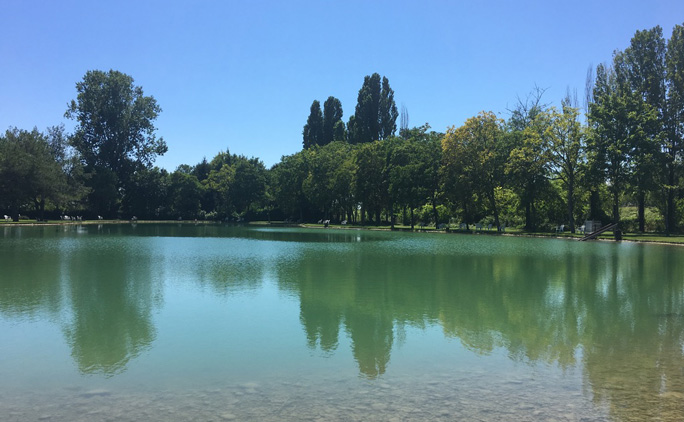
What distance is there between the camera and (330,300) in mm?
10836

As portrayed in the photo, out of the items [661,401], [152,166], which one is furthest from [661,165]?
[152,166]

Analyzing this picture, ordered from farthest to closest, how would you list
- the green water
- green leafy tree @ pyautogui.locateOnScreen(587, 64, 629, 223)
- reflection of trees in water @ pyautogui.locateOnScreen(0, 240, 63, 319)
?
green leafy tree @ pyautogui.locateOnScreen(587, 64, 629, 223) → reflection of trees in water @ pyautogui.locateOnScreen(0, 240, 63, 319) → the green water

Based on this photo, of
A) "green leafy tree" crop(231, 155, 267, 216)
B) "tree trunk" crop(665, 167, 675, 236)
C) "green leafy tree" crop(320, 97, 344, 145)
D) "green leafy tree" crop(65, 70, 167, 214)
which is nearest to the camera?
"tree trunk" crop(665, 167, 675, 236)

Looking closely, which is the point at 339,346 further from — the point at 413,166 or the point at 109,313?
the point at 413,166

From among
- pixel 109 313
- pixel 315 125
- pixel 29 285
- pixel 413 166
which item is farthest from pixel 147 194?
pixel 109 313

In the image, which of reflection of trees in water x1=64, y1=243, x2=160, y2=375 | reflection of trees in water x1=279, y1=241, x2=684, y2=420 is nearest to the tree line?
reflection of trees in water x1=279, y1=241, x2=684, y2=420

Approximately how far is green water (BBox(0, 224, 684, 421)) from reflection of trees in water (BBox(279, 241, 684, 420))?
0.05 m

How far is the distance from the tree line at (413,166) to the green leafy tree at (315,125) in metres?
0.18

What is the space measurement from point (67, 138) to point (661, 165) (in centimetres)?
7291

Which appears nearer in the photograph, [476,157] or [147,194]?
[476,157]

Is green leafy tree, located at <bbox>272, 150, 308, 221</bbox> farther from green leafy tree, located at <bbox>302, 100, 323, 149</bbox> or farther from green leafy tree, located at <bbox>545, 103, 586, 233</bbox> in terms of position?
green leafy tree, located at <bbox>545, 103, 586, 233</bbox>

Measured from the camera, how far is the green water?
16.5ft

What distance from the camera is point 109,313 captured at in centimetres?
930

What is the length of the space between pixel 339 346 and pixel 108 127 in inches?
2759
